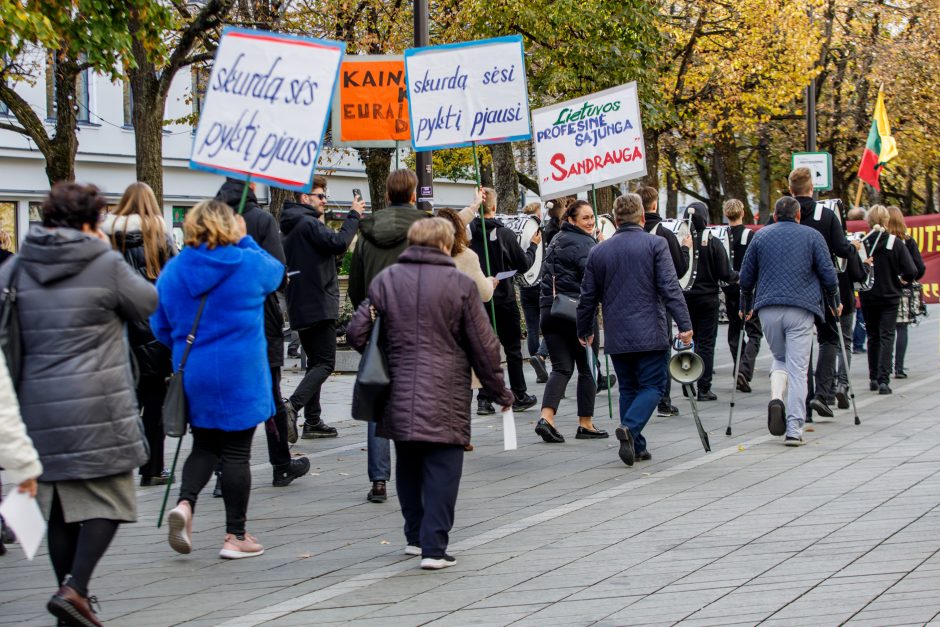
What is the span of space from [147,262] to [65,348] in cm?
A: 303

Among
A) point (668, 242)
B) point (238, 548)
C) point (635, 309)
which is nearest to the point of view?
point (238, 548)

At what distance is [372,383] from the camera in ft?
20.7

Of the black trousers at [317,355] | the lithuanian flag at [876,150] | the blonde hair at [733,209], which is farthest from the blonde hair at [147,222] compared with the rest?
the lithuanian flag at [876,150]

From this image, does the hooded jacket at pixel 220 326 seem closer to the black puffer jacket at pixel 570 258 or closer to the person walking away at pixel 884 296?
the black puffer jacket at pixel 570 258

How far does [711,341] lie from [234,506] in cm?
751

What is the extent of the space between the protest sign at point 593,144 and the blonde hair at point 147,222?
4728 mm

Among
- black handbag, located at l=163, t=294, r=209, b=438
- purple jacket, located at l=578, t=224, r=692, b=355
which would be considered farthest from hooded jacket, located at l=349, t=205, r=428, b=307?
purple jacket, located at l=578, t=224, r=692, b=355

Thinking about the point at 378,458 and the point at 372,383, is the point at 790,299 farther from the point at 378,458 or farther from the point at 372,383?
the point at 372,383

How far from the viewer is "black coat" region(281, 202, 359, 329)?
9.98 metres

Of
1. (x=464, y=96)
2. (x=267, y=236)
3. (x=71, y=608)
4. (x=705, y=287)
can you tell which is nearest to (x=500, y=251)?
(x=464, y=96)

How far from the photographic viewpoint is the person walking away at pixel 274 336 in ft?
28.3

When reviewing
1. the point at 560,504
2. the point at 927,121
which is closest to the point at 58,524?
the point at 560,504

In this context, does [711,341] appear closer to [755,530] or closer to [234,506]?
[755,530]

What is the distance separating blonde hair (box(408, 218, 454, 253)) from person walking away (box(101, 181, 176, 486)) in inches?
83.1
